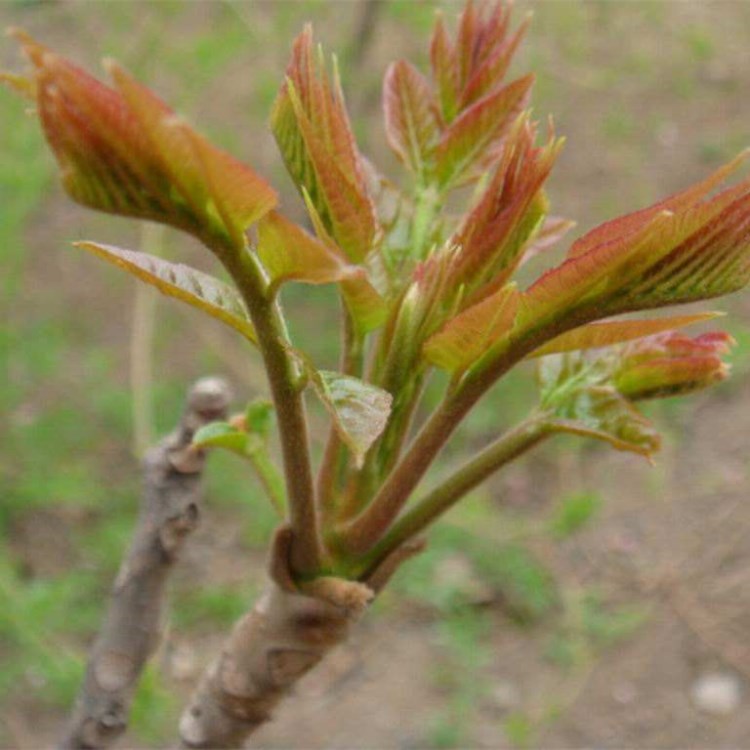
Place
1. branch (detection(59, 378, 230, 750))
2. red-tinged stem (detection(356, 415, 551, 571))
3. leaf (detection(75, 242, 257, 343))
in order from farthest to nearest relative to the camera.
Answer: branch (detection(59, 378, 230, 750)) → red-tinged stem (detection(356, 415, 551, 571)) → leaf (detection(75, 242, 257, 343))

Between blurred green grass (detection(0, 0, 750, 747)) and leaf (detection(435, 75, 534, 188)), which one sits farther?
blurred green grass (detection(0, 0, 750, 747))

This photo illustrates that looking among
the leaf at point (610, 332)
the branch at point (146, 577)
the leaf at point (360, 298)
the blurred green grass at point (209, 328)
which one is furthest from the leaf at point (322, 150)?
the blurred green grass at point (209, 328)

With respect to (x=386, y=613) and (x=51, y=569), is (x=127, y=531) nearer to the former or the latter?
(x=51, y=569)

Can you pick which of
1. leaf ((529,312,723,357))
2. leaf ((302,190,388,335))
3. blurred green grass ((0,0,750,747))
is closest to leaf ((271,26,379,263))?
leaf ((302,190,388,335))

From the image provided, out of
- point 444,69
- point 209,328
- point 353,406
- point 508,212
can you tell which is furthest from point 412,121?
point 209,328

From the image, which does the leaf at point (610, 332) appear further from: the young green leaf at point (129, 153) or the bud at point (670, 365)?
the young green leaf at point (129, 153)

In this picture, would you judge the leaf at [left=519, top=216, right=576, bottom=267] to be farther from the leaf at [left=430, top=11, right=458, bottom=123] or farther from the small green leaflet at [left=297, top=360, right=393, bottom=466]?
the small green leaflet at [left=297, top=360, right=393, bottom=466]

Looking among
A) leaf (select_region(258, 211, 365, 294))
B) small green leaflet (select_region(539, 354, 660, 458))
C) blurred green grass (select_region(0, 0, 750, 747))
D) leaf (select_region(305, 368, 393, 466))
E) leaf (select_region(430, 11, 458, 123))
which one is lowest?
blurred green grass (select_region(0, 0, 750, 747))
